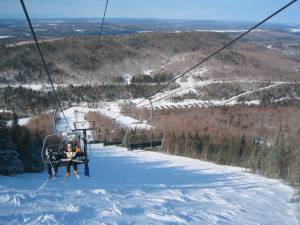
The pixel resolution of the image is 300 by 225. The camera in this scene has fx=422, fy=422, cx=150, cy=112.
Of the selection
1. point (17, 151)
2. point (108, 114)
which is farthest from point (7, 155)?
point (108, 114)

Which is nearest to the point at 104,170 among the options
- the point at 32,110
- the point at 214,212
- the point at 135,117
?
the point at 214,212

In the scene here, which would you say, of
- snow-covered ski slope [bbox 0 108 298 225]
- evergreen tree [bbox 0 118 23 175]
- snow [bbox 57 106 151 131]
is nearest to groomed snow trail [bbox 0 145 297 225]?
snow-covered ski slope [bbox 0 108 298 225]

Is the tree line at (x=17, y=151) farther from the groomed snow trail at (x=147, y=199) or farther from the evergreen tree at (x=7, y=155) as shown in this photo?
the groomed snow trail at (x=147, y=199)

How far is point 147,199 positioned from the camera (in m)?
26.9

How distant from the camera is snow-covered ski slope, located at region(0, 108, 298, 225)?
71.7 ft

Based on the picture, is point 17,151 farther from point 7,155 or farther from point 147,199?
point 147,199

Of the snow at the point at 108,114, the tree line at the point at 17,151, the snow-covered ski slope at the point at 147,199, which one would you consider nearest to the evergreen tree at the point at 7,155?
the tree line at the point at 17,151

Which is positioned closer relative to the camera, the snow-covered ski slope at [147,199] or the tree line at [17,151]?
the snow-covered ski slope at [147,199]

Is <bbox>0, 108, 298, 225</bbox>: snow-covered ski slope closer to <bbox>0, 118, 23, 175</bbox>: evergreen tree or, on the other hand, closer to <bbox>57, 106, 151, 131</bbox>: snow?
<bbox>0, 118, 23, 175</bbox>: evergreen tree

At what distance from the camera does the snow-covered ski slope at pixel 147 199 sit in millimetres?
21859

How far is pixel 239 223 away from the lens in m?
23.7

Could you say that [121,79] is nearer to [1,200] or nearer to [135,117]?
[135,117]

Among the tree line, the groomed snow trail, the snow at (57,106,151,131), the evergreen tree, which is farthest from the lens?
the snow at (57,106,151,131)

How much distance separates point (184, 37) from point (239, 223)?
6166 inches
